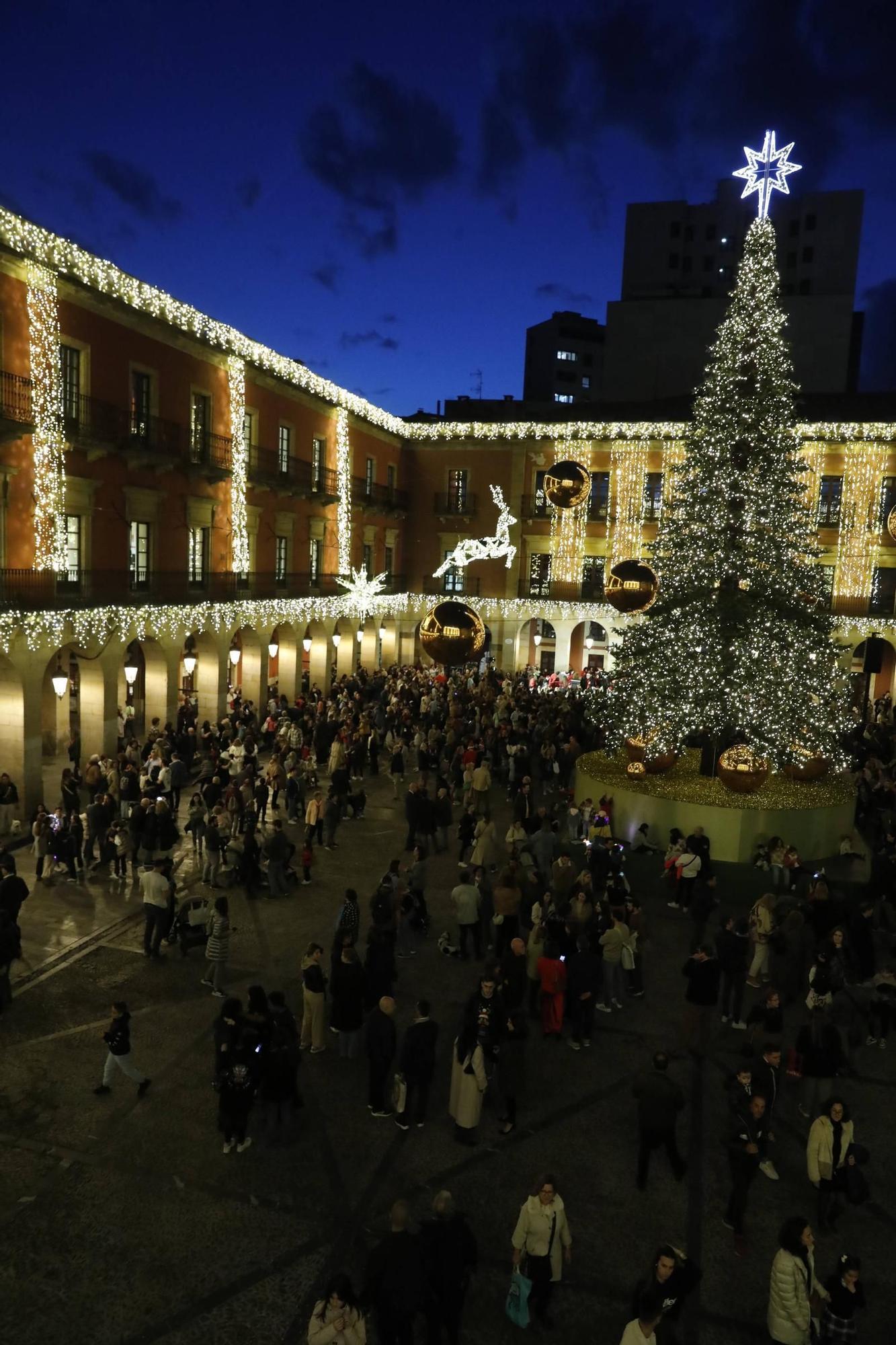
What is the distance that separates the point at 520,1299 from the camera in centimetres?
579

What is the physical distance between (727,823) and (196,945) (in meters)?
8.88

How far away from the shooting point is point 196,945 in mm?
11406

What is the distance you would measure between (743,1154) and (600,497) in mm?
34101

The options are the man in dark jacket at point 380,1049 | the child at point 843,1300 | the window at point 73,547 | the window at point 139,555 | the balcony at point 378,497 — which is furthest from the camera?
the balcony at point 378,497

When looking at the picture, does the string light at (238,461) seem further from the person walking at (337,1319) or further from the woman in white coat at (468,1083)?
the person walking at (337,1319)

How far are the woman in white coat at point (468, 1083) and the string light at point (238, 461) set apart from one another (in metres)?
20.9

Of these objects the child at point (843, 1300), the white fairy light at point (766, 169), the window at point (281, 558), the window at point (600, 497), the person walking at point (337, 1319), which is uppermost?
the white fairy light at point (766, 169)

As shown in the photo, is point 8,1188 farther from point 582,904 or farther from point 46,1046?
point 582,904

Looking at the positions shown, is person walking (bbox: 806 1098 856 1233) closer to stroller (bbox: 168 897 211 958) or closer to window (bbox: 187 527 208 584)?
stroller (bbox: 168 897 211 958)

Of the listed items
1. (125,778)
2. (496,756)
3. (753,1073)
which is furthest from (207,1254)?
(496,756)

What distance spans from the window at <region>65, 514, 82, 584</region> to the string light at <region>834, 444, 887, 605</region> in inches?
1088

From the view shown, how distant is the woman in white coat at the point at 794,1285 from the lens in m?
5.45

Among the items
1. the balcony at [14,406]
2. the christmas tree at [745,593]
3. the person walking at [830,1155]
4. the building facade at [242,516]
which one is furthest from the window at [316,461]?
the person walking at [830,1155]

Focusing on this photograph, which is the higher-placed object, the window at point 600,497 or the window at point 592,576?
the window at point 600,497
